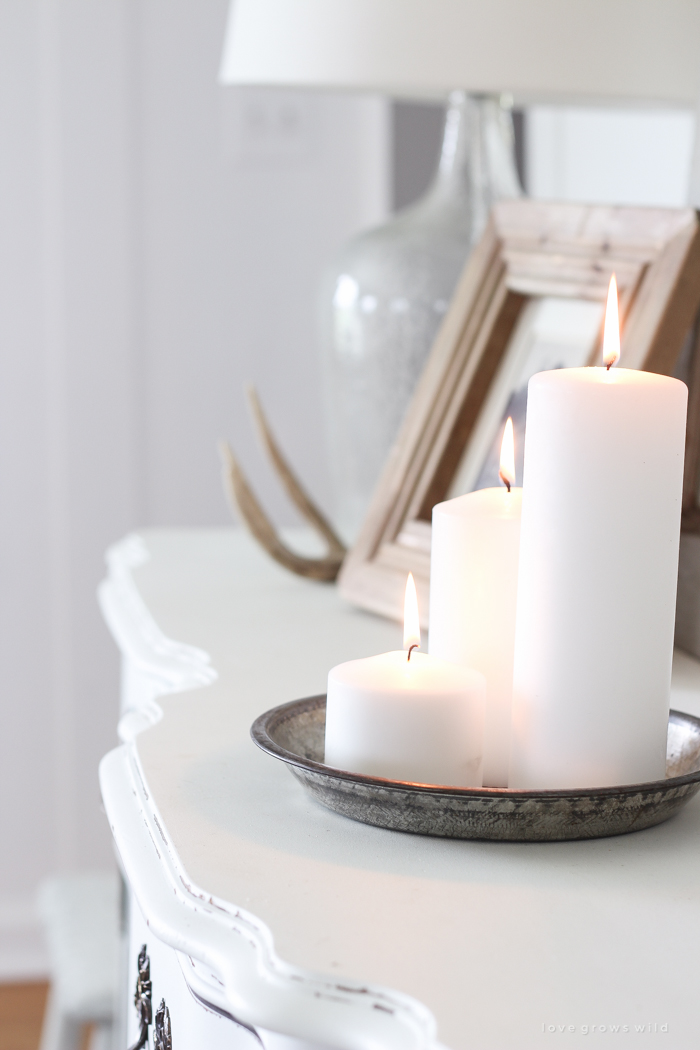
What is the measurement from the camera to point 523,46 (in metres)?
0.87

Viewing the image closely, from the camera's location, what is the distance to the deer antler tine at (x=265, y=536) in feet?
3.16

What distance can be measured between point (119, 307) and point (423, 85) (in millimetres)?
1105

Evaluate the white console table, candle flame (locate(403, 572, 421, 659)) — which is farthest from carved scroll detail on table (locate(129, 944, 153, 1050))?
candle flame (locate(403, 572, 421, 659))

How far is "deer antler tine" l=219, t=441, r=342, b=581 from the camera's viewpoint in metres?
0.96

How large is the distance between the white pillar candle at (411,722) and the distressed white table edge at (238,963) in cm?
8

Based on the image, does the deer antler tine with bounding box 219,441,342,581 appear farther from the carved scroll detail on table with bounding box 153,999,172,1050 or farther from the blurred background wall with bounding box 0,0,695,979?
the blurred background wall with bounding box 0,0,695,979

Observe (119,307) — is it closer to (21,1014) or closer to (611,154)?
(611,154)

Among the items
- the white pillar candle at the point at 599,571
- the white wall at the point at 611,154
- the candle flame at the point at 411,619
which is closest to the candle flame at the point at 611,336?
the white pillar candle at the point at 599,571

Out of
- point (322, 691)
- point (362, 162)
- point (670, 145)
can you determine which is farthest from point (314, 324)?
point (322, 691)

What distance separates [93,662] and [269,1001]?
66.1 inches

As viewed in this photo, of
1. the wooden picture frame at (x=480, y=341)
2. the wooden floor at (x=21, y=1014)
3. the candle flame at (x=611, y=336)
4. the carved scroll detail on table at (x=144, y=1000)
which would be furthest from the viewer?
the wooden floor at (x=21, y=1014)

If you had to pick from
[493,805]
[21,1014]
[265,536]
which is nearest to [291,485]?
[265,536]

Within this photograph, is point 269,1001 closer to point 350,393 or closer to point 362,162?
point 350,393

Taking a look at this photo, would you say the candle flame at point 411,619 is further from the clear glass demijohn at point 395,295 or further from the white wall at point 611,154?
the white wall at point 611,154
